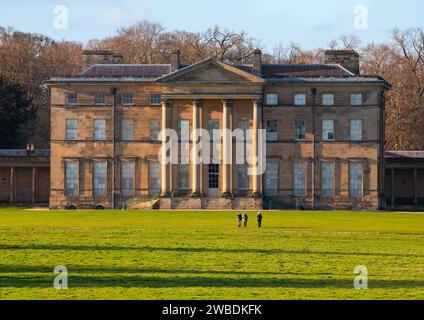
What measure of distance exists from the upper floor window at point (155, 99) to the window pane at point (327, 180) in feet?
37.0

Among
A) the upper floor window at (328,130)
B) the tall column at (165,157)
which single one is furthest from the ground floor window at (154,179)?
the upper floor window at (328,130)

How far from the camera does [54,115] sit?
8212 cm

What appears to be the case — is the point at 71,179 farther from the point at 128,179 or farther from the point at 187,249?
the point at 187,249

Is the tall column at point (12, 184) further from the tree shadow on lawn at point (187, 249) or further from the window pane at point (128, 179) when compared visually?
the tree shadow on lawn at point (187, 249)

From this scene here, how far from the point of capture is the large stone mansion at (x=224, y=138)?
80.6 metres

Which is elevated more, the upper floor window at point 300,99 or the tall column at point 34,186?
the upper floor window at point 300,99

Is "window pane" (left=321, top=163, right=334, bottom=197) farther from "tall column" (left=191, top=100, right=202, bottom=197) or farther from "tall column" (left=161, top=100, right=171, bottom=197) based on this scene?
"tall column" (left=161, top=100, right=171, bottom=197)

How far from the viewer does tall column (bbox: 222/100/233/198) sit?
80625mm

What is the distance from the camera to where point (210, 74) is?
8050 centimetres

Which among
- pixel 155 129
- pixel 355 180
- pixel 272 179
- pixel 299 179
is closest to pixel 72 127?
pixel 155 129

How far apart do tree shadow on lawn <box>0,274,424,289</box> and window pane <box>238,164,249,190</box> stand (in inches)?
2029

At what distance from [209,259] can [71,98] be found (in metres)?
48.0
